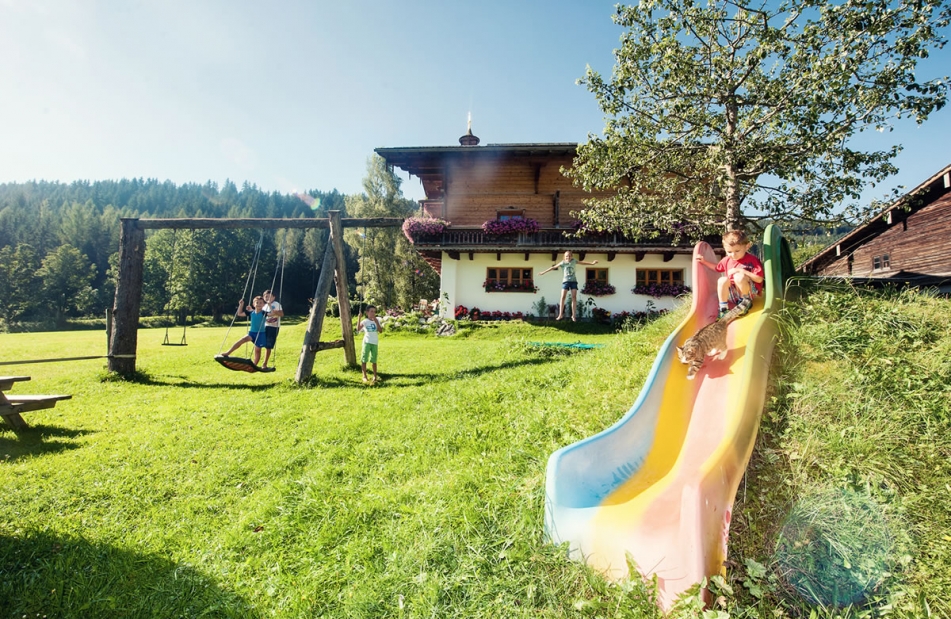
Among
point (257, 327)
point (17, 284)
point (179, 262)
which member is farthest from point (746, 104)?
point (17, 284)

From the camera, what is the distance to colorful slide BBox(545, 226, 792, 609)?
2.73 meters

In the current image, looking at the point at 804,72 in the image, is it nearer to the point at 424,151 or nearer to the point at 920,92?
the point at 920,92

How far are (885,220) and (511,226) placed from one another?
15513 mm

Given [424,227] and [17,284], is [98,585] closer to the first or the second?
[424,227]

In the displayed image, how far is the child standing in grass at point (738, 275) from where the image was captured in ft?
15.0

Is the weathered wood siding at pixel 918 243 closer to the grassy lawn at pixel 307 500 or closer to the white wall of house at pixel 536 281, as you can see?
the white wall of house at pixel 536 281

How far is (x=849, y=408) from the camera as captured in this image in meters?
3.51

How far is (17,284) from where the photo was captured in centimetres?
4866

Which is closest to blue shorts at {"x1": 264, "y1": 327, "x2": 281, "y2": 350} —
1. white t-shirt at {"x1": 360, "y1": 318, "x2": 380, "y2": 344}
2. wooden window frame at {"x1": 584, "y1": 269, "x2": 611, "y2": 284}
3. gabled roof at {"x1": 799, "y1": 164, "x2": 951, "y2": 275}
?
white t-shirt at {"x1": 360, "y1": 318, "x2": 380, "y2": 344}

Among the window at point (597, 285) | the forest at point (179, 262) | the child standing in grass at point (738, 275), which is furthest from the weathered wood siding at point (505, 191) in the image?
the child standing in grass at point (738, 275)

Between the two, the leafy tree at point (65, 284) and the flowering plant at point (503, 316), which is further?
the leafy tree at point (65, 284)

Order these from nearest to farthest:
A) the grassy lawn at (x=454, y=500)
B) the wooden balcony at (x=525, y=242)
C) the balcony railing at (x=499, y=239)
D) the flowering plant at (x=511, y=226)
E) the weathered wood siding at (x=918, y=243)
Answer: the grassy lawn at (x=454, y=500), the weathered wood siding at (x=918, y=243), the wooden balcony at (x=525, y=242), the balcony railing at (x=499, y=239), the flowering plant at (x=511, y=226)

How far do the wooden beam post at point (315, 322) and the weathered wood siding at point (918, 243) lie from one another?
66.6ft

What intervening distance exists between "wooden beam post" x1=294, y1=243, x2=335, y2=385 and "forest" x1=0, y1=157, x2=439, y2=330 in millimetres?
12010
